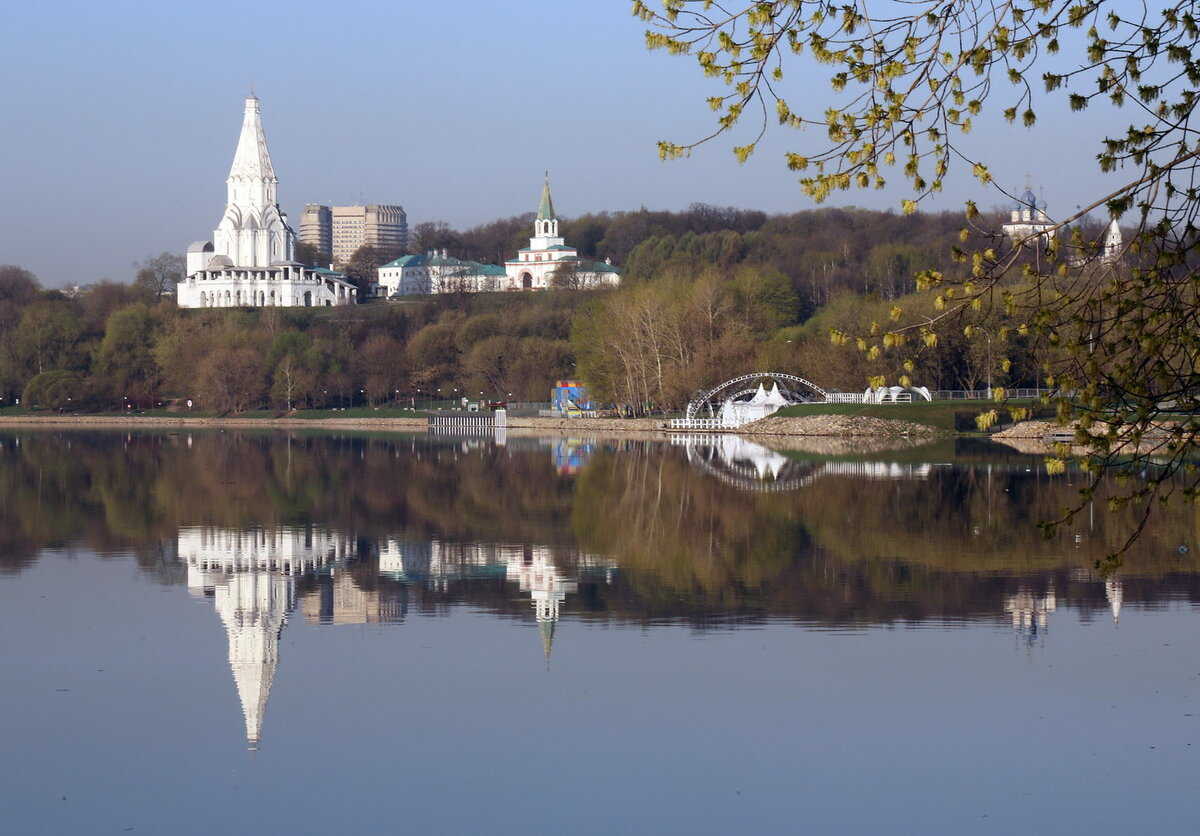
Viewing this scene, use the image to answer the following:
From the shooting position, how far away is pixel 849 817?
30.7 ft

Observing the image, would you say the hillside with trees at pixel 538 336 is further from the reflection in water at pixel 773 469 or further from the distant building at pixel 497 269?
the reflection in water at pixel 773 469

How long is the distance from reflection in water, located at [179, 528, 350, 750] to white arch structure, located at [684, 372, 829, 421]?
43402 mm

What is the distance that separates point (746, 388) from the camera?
7000cm

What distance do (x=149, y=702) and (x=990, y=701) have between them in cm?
678

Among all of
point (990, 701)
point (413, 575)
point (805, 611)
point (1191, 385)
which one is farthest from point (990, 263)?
point (413, 575)

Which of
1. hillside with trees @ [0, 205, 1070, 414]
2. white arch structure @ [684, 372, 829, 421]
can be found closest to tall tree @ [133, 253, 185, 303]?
hillside with trees @ [0, 205, 1070, 414]

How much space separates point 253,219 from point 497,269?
2633 cm

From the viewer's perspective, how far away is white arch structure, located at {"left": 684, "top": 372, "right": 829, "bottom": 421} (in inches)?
2611

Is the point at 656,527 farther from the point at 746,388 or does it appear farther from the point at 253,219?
the point at 253,219

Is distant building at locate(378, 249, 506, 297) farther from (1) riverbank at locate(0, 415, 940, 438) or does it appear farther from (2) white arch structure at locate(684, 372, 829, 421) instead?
(2) white arch structure at locate(684, 372, 829, 421)

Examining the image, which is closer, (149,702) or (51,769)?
(51,769)

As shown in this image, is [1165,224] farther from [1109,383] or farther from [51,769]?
[51,769]

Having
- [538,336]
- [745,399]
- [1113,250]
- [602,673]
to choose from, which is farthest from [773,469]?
[538,336]

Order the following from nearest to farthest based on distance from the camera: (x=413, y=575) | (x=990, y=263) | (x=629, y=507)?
(x=990, y=263) < (x=413, y=575) < (x=629, y=507)
